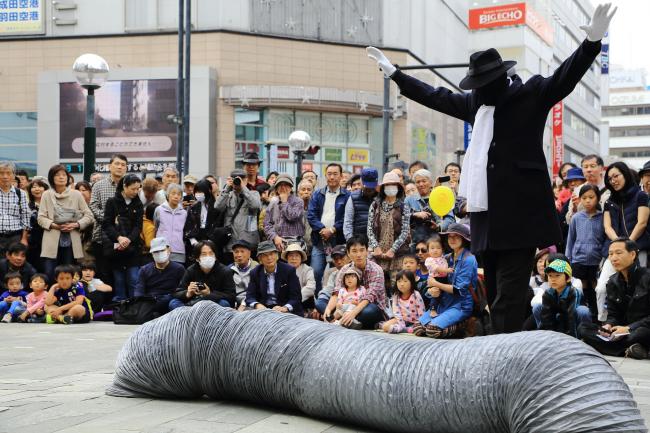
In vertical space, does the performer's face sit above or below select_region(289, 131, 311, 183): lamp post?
below

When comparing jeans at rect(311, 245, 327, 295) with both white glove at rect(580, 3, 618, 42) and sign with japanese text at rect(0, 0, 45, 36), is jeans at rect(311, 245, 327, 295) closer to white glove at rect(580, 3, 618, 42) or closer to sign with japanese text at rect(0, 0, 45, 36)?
white glove at rect(580, 3, 618, 42)

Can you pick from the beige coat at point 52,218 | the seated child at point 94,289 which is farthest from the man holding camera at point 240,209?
the beige coat at point 52,218

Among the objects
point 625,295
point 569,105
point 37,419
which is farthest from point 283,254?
point 569,105

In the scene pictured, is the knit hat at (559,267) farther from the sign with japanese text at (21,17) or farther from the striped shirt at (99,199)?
the sign with japanese text at (21,17)

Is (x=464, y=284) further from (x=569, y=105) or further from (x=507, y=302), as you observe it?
(x=569, y=105)

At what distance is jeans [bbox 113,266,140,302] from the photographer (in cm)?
1129

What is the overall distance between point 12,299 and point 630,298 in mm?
7008

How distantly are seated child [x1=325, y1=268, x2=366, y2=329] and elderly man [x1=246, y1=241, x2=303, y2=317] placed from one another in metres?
0.43

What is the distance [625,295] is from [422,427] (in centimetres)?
471

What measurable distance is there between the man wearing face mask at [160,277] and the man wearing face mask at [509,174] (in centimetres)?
629

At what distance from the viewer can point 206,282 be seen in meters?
10.4

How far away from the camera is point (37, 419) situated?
4438 millimetres

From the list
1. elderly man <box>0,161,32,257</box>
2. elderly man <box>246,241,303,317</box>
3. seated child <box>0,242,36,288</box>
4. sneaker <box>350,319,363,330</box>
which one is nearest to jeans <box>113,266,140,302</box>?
seated child <box>0,242,36,288</box>

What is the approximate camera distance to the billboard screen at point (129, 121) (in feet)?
111
